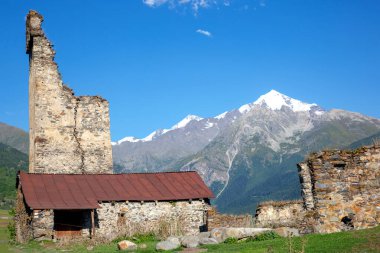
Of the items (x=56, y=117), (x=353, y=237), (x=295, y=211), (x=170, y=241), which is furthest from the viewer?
(x=56, y=117)

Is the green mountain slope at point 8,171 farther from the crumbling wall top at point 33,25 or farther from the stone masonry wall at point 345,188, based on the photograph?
the stone masonry wall at point 345,188

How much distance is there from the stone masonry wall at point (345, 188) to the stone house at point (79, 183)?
12536 millimetres

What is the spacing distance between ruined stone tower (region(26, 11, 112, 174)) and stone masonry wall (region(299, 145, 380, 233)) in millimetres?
23132

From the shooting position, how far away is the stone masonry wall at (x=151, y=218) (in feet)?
99.1

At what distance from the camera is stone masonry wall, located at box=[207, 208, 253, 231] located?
2900 cm

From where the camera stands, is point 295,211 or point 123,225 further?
point 123,225

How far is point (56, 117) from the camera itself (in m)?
38.3

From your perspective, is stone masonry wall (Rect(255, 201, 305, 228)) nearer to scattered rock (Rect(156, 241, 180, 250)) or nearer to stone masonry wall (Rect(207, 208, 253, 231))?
stone masonry wall (Rect(207, 208, 253, 231))

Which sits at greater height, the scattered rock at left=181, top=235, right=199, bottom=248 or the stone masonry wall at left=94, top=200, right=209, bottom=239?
the stone masonry wall at left=94, top=200, right=209, bottom=239

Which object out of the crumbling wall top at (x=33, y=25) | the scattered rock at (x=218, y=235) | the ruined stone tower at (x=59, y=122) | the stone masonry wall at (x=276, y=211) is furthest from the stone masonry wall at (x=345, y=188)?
the crumbling wall top at (x=33, y=25)

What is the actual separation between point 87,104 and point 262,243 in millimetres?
24607

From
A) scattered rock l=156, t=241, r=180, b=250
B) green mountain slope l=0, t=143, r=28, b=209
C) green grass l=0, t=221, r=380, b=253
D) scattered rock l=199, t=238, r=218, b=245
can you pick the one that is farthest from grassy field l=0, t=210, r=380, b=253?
green mountain slope l=0, t=143, r=28, b=209

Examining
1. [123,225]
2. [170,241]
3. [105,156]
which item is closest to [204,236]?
[170,241]

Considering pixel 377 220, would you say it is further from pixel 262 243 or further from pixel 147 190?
pixel 147 190
